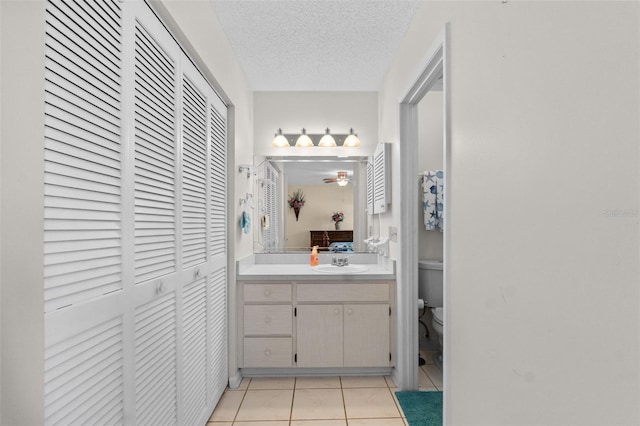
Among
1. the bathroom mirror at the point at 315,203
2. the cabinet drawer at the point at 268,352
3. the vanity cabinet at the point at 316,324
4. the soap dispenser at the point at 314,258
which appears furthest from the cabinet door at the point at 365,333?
the bathroom mirror at the point at 315,203

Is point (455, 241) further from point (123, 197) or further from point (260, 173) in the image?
point (260, 173)

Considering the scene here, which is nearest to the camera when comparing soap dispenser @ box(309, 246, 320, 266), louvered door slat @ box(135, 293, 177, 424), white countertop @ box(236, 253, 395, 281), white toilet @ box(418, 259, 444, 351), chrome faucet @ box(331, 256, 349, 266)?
louvered door slat @ box(135, 293, 177, 424)

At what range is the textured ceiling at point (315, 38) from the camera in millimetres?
2025

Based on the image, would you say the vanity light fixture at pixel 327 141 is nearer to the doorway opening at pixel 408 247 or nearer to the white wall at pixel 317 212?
the white wall at pixel 317 212

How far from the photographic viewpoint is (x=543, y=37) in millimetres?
885

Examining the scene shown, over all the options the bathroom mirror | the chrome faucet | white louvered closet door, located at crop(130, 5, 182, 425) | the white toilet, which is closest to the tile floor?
the white toilet

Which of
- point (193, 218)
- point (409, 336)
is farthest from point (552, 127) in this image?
point (409, 336)

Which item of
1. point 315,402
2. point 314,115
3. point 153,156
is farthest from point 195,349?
point 314,115

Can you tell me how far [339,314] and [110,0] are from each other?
7.35 ft

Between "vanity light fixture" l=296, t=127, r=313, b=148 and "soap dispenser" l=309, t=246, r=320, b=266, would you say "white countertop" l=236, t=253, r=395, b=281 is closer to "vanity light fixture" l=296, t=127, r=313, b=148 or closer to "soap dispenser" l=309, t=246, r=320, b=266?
"soap dispenser" l=309, t=246, r=320, b=266

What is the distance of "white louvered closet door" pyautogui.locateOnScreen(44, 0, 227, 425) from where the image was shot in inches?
35.6

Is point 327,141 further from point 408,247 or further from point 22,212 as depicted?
point 22,212

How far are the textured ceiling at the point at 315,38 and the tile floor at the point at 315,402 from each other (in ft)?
7.62

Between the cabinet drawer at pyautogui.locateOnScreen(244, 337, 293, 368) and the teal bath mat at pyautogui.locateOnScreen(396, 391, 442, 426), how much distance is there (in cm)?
82
